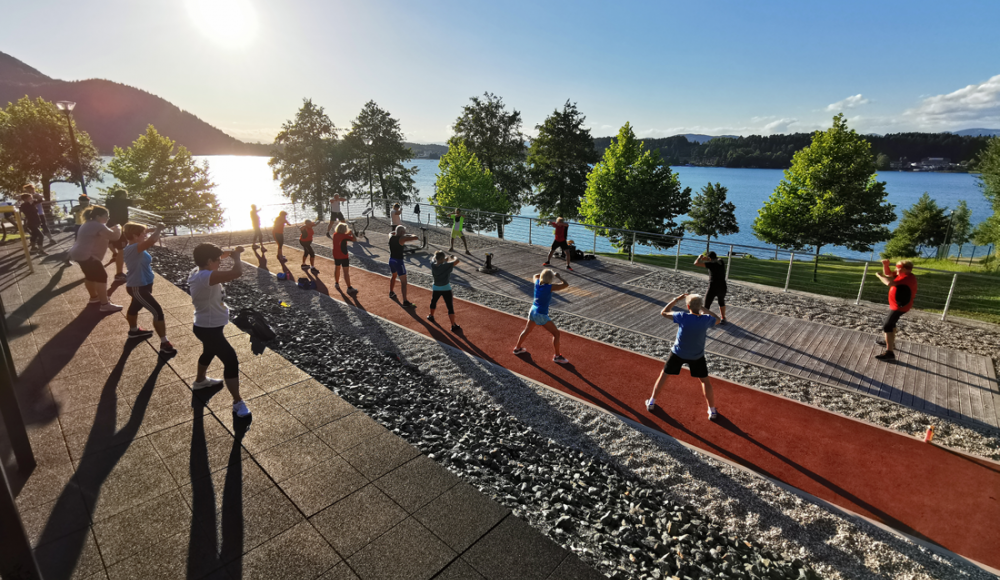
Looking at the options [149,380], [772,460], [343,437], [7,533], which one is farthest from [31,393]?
[772,460]

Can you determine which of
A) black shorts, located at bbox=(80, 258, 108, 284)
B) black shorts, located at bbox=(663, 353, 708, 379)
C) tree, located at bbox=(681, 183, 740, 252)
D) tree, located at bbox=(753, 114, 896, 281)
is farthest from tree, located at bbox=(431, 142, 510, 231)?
tree, located at bbox=(681, 183, 740, 252)

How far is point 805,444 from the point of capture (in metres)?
5.89

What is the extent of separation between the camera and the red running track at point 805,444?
4.71 m

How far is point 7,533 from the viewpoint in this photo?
6.96 ft

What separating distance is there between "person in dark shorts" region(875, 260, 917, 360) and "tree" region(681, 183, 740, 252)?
6811 centimetres

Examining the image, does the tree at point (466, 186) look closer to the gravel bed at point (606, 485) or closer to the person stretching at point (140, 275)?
the person stretching at point (140, 275)

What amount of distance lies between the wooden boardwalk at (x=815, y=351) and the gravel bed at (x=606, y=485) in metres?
3.80

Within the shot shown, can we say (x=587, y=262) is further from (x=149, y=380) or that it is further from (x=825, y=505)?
(x=149, y=380)

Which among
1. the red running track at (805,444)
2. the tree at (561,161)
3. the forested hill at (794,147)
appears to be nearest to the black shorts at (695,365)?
the red running track at (805,444)

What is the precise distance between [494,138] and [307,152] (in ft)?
65.4

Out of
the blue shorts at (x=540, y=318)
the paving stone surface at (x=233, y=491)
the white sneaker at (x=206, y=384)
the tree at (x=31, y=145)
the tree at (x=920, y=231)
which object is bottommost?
the tree at (x=920, y=231)

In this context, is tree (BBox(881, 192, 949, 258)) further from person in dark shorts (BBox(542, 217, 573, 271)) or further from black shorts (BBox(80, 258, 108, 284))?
black shorts (BBox(80, 258, 108, 284))

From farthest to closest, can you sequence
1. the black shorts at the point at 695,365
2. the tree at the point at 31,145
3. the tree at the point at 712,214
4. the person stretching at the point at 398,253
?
1. the tree at the point at 712,214
2. the tree at the point at 31,145
3. the person stretching at the point at 398,253
4. the black shorts at the point at 695,365

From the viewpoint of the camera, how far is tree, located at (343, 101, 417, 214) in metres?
48.0
